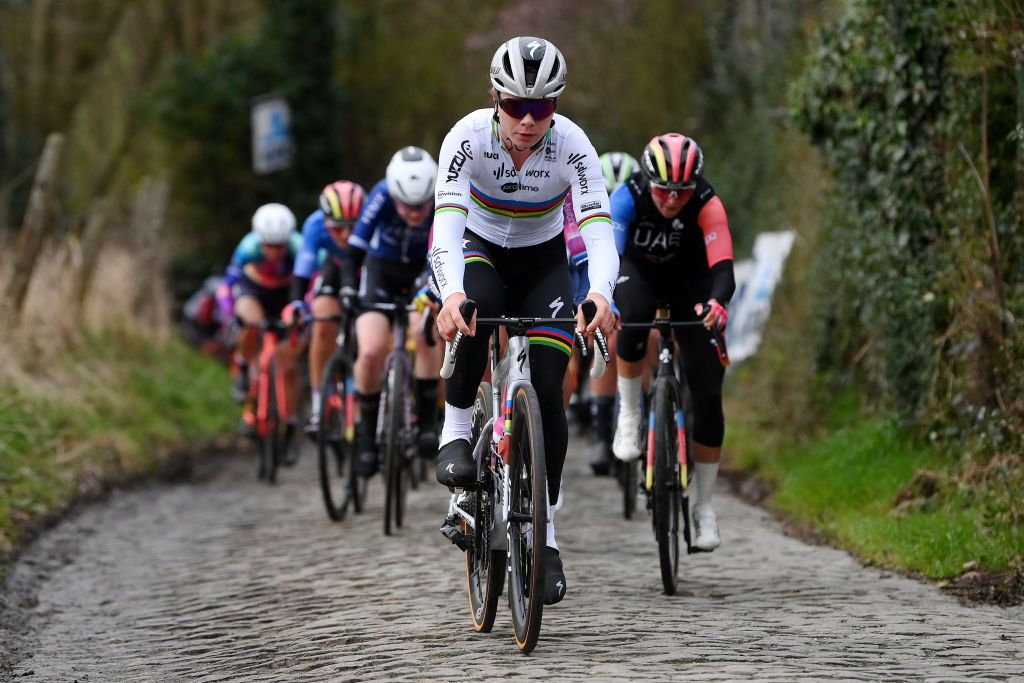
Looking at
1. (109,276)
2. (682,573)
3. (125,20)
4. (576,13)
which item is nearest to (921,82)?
(682,573)

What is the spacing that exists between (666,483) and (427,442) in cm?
302

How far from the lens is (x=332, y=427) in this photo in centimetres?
1155

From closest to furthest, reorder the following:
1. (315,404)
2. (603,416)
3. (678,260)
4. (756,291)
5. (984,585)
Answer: (984,585) → (678,260) → (603,416) → (315,404) → (756,291)

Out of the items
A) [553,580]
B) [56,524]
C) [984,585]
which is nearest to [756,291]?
[56,524]

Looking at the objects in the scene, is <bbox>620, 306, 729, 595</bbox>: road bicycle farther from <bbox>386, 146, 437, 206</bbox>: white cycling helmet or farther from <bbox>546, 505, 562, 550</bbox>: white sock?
<bbox>386, 146, 437, 206</bbox>: white cycling helmet

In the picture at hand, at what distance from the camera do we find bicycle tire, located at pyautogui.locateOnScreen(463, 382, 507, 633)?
Answer: 20.9ft

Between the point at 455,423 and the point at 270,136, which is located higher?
the point at 270,136

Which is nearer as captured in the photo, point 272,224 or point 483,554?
point 483,554

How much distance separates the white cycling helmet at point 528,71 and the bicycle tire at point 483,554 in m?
1.32

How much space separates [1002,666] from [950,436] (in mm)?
4267

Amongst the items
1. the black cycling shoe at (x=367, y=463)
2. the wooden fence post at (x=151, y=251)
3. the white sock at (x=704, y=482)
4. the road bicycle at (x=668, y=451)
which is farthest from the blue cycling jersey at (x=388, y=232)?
the wooden fence post at (x=151, y=251)

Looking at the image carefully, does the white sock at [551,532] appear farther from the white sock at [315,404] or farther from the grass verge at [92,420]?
the white sock at [315,404]

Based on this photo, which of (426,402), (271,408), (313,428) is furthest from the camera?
(271,408)

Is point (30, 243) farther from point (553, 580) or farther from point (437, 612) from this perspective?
point (553, 580)
